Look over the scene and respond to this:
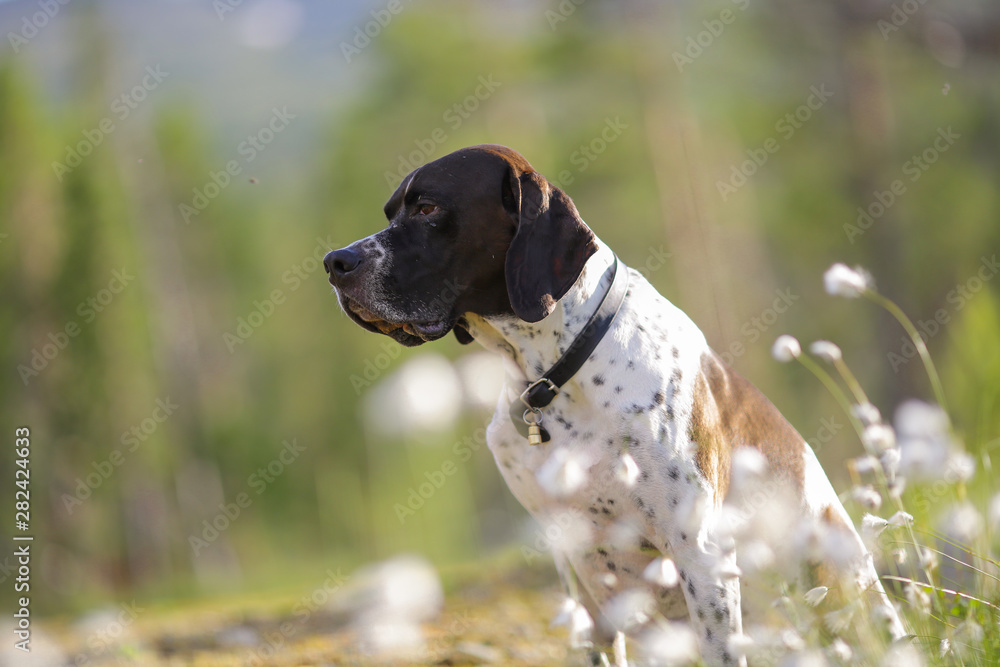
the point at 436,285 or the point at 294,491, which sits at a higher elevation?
the point at 436,285

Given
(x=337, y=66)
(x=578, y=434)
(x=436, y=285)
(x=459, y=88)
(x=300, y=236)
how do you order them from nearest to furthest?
(x=578, y=434) → (x=436, y=285) → (x=459, y=88) → (x=300, y=236) → (x=337, y=66)

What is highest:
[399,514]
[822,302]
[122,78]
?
[122,78]

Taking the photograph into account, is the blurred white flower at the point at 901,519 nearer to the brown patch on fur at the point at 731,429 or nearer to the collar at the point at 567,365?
the brown patch on fur at the point at 731,429

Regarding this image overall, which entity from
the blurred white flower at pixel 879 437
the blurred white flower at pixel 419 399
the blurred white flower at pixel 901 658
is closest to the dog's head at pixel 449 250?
the blurred white flower at pixel 879 437

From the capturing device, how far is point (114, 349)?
15867mm

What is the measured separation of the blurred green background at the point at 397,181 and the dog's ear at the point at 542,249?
7.23 m

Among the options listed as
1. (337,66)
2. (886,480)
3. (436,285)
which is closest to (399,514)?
(436,285)

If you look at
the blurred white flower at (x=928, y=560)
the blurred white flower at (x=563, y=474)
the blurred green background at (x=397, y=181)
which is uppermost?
the blurred white flower at (x=563, y=474)

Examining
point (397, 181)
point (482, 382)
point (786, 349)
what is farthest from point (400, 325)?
point (397, 181)

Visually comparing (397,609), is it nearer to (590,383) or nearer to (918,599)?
(590,383)

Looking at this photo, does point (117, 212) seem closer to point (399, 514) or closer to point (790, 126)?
point (399, 514)

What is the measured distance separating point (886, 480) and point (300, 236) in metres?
24.6

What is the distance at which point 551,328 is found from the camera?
2.88 m

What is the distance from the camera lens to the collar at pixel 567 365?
2.80 metres
